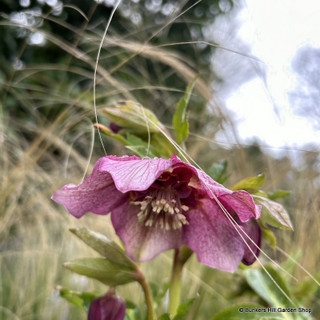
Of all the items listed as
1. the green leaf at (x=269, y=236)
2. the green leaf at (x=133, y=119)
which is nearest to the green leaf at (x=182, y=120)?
the green leaf at (x=133, y=119)

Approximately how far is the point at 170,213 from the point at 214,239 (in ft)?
0.17

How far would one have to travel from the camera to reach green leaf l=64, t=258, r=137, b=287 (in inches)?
15.7

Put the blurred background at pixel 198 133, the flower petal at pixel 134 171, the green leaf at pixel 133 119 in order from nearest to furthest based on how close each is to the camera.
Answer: the flower petal at pixel 134 171 → the green leaf at pixel 133 119 → the blurred background at pixel 198 133

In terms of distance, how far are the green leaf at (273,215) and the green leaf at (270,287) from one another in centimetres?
13

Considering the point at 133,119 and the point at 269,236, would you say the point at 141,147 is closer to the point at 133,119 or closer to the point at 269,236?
the point at 133,119

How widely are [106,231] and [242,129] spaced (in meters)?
0.51

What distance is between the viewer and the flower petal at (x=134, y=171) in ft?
1.08

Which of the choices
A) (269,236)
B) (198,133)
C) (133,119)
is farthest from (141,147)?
(198,133)

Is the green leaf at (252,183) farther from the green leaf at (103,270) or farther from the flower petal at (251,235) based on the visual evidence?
the green leaf at (103,270)

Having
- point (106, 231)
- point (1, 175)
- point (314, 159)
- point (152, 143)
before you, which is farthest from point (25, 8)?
point (152, 143)

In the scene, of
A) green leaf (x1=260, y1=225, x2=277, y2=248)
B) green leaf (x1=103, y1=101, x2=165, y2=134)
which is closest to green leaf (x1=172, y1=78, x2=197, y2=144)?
green leaf (x1=103, y1=101, x2=165, y2=134)

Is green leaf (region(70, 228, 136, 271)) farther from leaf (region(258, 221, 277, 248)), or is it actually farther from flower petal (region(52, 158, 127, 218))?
leaf (region(258, 221, 277, 248))

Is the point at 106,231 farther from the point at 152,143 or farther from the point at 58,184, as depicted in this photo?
the point at 152,143

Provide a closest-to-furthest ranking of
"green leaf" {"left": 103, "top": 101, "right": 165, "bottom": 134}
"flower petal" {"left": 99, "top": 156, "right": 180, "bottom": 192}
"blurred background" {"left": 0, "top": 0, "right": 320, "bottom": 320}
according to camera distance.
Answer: "flower petal" {"left": 99, "top": 156, "right": 180, "bottom": 192} < "green leaf" {"left": 103, "top": 101, "right": 165, "bottom": 134} < "blurred background" {"left": 0, "top": 0, "right": 320, "bottom": 320}
